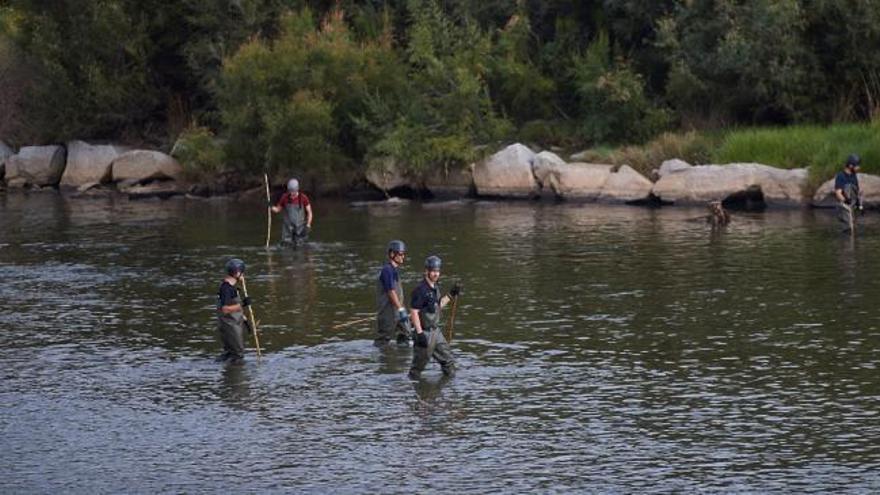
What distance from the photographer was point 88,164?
66.3 metres

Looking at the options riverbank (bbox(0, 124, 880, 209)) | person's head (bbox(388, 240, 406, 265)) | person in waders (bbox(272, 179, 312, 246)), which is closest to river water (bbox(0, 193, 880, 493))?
person in waders (bbox(272, 179, 312, 246))

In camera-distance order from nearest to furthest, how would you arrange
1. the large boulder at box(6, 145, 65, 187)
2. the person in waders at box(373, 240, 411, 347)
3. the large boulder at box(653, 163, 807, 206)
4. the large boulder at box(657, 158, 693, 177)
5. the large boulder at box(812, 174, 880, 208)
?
the person in waders at box(373, 240, 411, 347) < the large boulder at box(812, 174, 880, 208) < the large boulder at box(653, 163, 807, 206) < the large boulder at box(657, 158, 693, 177) < the large boulder at box(6, 145, 65, 187)

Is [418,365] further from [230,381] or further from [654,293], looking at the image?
[654,293]

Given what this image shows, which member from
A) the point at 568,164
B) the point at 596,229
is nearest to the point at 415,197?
the point at 568,164

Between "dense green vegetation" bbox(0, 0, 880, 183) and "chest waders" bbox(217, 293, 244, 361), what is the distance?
1124 inches

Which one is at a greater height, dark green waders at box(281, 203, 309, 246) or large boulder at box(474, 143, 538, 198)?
large boulder at box(474, 143, 538, 198)

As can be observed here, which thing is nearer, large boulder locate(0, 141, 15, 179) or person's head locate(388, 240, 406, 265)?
person's head locate(388, 240, 406, 265)

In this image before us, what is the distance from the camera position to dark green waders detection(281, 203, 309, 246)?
141ft

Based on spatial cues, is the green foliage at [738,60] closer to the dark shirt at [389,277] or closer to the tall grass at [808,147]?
the tall grass at [808,147]

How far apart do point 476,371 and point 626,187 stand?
91.8ft

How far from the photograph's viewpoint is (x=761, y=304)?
107ft

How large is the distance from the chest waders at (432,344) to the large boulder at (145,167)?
39702 mm

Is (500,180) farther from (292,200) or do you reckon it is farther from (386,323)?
(386,323)

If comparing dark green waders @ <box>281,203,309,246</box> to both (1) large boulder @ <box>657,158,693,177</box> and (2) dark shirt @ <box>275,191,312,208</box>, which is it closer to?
(2) dark shirt @ <box>275,191,312,208</box>
